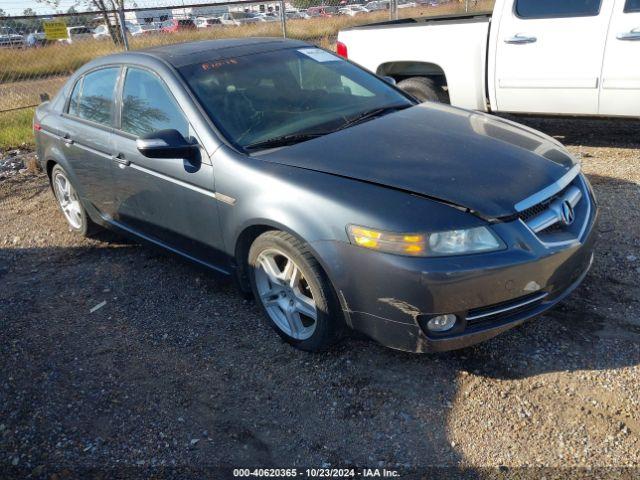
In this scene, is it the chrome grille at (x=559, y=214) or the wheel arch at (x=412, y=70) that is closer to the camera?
the chrome grille at (x=559, y=214)

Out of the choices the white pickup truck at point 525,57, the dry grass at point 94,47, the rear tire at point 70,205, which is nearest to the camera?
the rear tire at point 70,205

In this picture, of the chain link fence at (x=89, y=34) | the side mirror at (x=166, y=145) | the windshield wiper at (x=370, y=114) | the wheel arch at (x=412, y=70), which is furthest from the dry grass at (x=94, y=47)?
the side mirror at (x=166, y=145)

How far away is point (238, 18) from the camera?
13.2m

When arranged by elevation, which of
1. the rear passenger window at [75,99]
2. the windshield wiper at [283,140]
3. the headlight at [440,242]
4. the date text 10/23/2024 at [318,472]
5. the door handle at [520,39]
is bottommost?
the date text 10/23/2024 at [318,472]

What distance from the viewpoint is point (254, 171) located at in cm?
327

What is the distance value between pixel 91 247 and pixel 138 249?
1.66ft

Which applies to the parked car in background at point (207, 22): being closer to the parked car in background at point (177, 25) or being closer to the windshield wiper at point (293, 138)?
the parked car in background at point (177, 25)

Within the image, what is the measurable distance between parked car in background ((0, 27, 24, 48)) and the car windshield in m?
8.67

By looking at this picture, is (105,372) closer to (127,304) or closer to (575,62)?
(127,304)

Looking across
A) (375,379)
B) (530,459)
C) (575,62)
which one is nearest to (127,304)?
(375,379)

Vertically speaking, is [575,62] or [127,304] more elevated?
[575,62]

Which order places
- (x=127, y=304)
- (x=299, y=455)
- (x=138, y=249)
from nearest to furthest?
(x=299, y=455), (x=127, y=304), (x=138, y=249)

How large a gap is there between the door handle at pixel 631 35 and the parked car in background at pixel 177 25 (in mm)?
9109

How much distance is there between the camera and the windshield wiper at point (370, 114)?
3.73 meters
